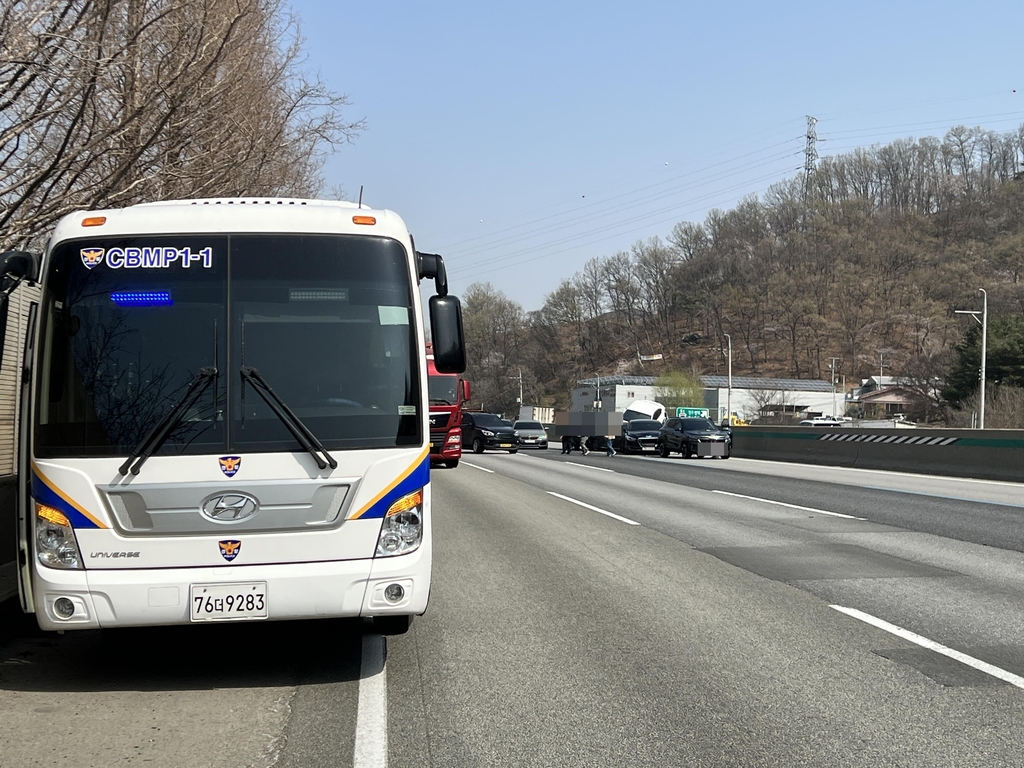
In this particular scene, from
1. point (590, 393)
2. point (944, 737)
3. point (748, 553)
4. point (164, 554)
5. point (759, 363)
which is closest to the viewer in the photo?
point (944, 737)

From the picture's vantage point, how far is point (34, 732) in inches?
204

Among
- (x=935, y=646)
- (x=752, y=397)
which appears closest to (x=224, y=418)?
(x=935, y=646)

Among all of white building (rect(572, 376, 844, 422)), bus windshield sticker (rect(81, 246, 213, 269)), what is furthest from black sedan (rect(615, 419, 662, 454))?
white building (rect(572, 376, 844, 422))

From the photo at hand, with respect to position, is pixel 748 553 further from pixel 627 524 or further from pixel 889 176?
pixel 889 176

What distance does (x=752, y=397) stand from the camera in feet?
384

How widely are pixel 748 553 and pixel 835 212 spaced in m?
140

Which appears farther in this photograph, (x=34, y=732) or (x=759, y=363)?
(x=759, y=363)

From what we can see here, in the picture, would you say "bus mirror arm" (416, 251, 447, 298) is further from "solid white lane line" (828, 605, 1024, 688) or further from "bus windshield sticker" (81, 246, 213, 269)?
"solid white lane line" (828, 605, 1024, 688)

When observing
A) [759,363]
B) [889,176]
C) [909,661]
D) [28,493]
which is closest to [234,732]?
[28,493]

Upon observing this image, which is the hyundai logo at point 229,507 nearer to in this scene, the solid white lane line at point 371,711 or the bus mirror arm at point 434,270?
the solid white lane line at point 371,711

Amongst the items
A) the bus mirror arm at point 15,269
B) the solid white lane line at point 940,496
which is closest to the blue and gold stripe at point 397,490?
the bus mirror arm at point 15,269

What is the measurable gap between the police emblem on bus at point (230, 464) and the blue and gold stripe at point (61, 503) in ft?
2.31

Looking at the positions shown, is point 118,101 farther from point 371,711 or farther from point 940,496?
point 940,496

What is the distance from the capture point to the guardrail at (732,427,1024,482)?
2411 centimetres
